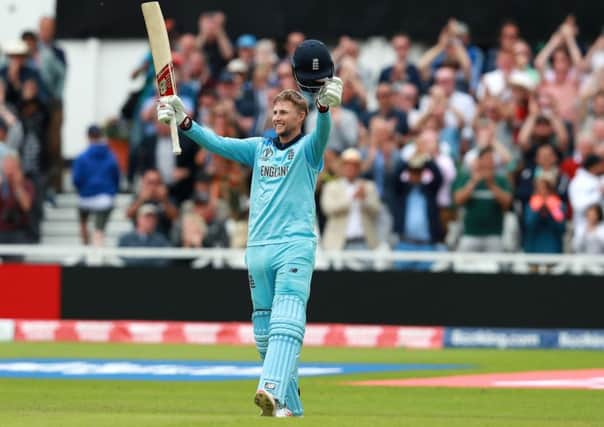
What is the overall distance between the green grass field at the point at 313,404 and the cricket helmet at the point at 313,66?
2.08m

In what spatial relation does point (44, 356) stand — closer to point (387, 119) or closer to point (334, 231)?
point (334, 231)

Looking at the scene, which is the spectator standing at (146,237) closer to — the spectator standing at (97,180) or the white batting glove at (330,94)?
the spectator standing at (97,180)

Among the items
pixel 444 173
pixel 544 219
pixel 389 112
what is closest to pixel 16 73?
pixel 389 112

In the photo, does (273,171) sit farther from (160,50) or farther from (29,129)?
(29,129)

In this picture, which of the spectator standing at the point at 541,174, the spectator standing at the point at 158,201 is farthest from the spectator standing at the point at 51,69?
the spectator standing at the point at 541,174

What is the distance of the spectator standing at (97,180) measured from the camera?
64.1 feet

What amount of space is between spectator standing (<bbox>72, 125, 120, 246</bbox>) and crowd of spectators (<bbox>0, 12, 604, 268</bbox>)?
1.31ft

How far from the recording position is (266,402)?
9.10 m

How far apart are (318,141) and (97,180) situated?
10390 mm

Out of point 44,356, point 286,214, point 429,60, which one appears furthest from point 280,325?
point 429,60

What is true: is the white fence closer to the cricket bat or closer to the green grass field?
the green grass field

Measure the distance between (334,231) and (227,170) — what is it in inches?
65.5

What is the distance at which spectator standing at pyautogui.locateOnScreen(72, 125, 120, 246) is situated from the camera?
19547 millimetres

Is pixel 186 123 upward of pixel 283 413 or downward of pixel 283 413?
upward
